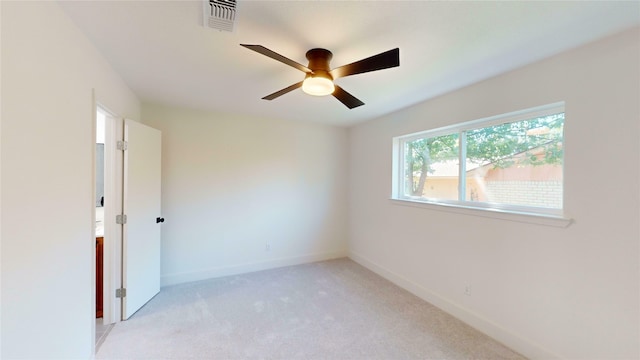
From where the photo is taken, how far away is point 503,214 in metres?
2.24

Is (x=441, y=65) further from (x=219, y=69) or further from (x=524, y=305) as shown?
(x=524, y=305)

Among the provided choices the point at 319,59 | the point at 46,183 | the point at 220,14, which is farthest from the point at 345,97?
the point at 46,183

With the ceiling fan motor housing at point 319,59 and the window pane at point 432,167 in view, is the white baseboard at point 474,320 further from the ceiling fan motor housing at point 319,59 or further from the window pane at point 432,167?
the ceiling fan motor housing at point 319,59

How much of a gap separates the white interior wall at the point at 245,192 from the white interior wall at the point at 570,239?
1945 millimetres

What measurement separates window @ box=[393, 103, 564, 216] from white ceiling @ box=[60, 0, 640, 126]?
50cm

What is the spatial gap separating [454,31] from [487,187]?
5.14 ft

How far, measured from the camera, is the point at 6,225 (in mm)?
1091

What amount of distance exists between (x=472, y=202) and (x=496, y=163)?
0.45 metres

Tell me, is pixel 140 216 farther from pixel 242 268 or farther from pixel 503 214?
pixel 503 214

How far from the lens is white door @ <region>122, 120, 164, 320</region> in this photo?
256 centimetres

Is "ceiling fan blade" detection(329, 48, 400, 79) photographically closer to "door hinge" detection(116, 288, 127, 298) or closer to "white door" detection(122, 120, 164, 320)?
"white door" detection(122, 120, 164, 320)

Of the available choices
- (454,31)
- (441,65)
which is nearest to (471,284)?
(441,65)

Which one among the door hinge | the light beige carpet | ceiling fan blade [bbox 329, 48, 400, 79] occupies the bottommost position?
the light beige carpet

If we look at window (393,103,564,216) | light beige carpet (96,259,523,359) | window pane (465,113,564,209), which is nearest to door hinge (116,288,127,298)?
light beige carpet (96,259,523,359)
